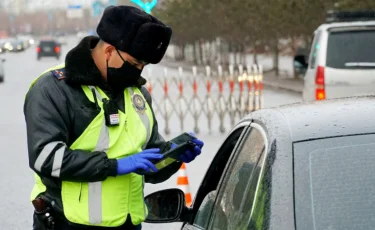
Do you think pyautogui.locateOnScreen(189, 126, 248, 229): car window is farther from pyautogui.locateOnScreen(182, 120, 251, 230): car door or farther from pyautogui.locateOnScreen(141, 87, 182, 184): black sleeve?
pyautogui.locateOnScreen(141, 87, 182, 184): black sleeve

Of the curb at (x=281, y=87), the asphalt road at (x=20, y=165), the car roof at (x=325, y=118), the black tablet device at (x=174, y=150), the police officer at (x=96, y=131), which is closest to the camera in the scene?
the car roof at (x=325, y=118)

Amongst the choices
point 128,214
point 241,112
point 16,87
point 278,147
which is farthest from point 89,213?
point 16,87

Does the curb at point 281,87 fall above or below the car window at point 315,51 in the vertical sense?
below

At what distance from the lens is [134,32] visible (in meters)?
4.32

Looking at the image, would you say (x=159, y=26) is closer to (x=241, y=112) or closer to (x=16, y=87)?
(x=241, y=112)

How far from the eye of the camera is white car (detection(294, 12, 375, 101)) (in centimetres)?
1230

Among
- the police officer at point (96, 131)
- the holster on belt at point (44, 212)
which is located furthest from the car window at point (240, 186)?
the holster on belt at point (44, 212)

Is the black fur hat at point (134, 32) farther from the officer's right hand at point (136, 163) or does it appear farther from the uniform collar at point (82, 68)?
the officer's right hand at point (136, 163)

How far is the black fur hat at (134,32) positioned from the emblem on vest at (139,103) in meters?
0.23

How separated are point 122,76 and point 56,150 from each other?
0.48 meters

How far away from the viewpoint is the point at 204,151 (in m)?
14.9

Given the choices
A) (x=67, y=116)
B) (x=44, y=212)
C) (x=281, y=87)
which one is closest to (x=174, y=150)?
(x=67, y=116)

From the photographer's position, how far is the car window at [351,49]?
1244cm

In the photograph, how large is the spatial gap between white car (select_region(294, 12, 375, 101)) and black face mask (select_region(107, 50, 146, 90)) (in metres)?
8.03
